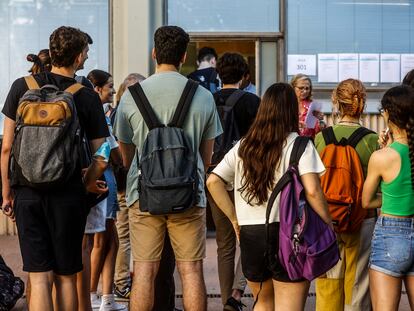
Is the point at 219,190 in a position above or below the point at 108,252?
above

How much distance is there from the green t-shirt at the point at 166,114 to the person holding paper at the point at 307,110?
2.52 meters

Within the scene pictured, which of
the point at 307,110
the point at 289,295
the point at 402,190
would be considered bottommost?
the point at 289,295

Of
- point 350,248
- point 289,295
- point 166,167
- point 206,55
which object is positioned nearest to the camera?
point 289,295

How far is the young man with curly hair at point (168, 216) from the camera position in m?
5.96

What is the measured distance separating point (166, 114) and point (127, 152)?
1.56 ft

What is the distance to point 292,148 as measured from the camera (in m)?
5.29

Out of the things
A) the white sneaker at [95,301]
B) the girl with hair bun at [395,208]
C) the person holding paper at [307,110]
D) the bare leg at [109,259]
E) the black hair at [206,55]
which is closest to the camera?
the girl with hair bun at [395,208]

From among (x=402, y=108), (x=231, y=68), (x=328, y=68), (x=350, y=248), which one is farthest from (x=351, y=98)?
(x=328, y=68)

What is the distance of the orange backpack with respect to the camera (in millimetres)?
6207

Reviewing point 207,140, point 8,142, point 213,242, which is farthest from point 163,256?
point 213,242

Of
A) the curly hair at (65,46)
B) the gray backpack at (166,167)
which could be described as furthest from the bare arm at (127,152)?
the curly hair at (65,46)

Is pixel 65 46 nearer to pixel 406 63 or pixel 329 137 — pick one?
pixel 329 137

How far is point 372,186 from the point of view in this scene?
5.65 metres

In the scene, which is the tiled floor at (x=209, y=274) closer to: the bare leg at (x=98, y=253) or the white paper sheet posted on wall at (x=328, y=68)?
the bare leg at (x=98, y=253)
